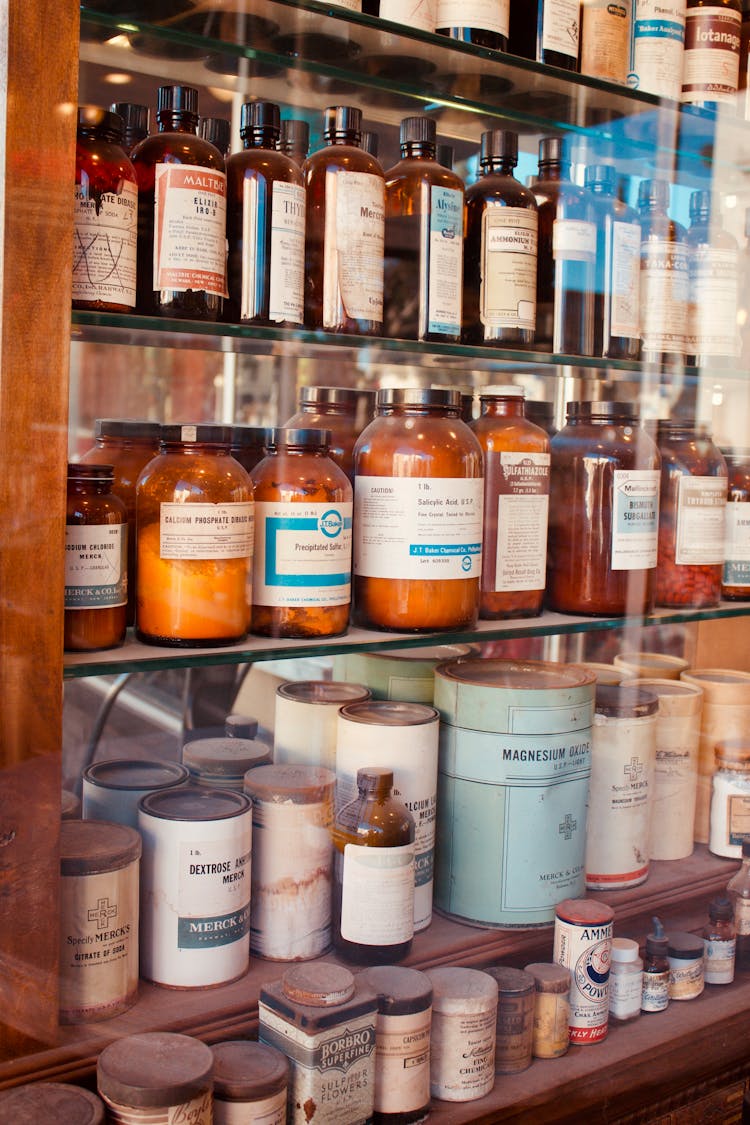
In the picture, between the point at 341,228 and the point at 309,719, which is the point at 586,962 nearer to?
the point at 309,719

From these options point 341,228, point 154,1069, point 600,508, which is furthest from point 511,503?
point 154,1069

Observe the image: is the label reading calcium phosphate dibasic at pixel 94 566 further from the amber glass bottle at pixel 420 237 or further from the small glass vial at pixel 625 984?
the small glass vial at pixel 625 984

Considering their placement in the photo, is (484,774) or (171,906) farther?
(484,774)

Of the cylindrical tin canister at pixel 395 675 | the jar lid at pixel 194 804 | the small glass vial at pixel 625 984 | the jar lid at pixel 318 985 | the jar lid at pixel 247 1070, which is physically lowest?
the small glass vial at pixel 625 984

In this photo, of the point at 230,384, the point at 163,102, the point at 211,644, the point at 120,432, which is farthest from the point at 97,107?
the point at 230,384

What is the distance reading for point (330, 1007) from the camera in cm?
103

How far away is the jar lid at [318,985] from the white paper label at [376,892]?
2.8 inches

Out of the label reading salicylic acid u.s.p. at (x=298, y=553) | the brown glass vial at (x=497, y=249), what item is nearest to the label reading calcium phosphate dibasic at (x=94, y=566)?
the label reading salicylic acid u.s.p. at (x=298, y=553)

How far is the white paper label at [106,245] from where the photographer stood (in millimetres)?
971

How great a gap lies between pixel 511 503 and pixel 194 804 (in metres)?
0.49

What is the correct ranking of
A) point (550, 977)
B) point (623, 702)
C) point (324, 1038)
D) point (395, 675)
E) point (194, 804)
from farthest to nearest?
point (623, 702) < point (395, 675) < point (550, 977) < point (194, 804) < point (324, 1038)

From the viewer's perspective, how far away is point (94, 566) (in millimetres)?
979

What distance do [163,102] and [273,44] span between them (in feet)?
0.57

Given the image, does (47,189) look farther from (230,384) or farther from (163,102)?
(230,384)
